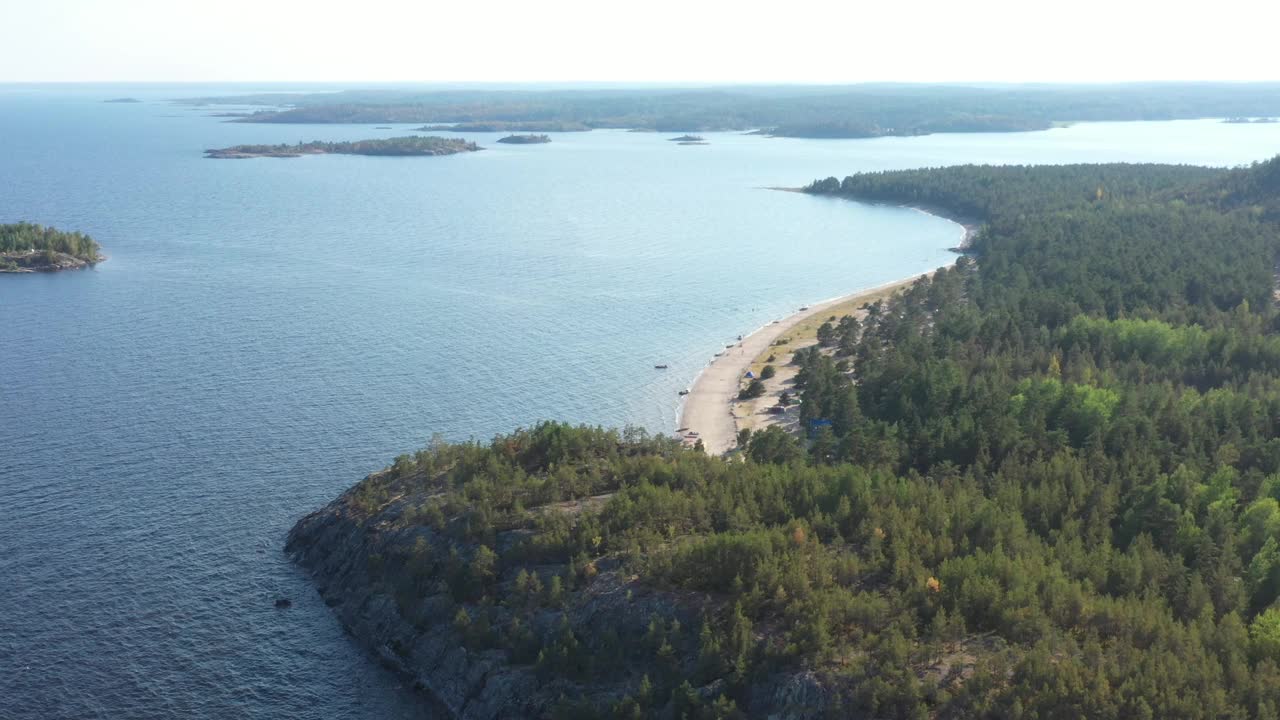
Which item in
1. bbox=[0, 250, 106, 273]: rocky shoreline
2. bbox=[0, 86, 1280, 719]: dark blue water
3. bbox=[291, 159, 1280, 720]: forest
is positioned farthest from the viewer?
bbox=[0, 250, 106, 273]: rocky shoreline

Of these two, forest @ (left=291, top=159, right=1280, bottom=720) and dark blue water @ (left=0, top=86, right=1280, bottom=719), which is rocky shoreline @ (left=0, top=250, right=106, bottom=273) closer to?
dark blue water @ (left=0, top=86, right=1280, bottom=719)

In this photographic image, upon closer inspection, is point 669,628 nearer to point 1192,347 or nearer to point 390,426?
point 390,426

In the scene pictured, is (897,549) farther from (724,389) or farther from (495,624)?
(724,389)

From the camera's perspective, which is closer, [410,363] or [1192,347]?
[1192,347]

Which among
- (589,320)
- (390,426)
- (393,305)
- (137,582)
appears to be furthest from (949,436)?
(393,305)

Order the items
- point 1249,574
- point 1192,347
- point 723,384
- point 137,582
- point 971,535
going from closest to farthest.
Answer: point 1249,574 → point 971,535 → point 137,582 → point 1192,347 → point 723,384

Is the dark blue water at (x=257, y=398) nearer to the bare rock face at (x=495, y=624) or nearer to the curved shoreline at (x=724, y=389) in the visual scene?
the bare rock face at (x=495, y=624)

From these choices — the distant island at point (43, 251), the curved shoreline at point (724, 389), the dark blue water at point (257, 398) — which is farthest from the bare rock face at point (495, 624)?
the distant island at point (43, 251)

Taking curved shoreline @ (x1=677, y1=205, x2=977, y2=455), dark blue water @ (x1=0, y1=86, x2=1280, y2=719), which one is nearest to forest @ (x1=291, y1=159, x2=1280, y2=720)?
dark blue water @ (x1=0, y1=86, x2=1280, y2=719)
